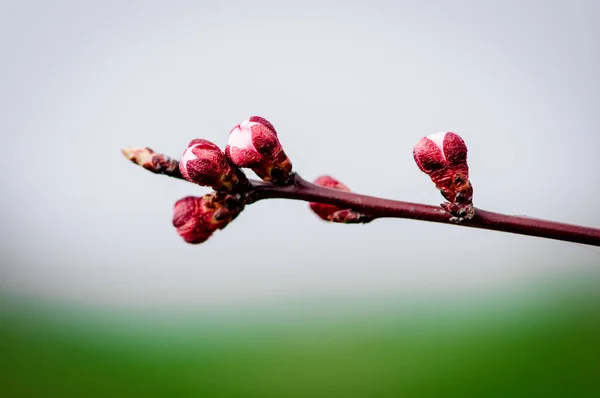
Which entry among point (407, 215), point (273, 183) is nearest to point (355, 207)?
point (407, 215)

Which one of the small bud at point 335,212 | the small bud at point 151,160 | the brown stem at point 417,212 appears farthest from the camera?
the small bud at point 335,212

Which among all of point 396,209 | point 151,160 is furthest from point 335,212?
point 151,160

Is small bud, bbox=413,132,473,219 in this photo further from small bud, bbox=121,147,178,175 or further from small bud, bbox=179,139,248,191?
small bud, bbox=121,147,178,175

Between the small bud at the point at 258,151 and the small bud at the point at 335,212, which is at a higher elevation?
the small bud at the point at 258,151

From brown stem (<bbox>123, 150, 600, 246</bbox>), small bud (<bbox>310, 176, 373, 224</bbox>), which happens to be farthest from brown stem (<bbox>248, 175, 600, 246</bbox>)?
small bud (<bbox>310, 176, 373, 224</bbox>)

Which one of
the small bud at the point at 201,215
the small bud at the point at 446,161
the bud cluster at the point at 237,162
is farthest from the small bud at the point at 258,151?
the small bud at the point at 446,161

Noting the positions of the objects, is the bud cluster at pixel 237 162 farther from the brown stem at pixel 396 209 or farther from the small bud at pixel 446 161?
the small bud at pixel 446 161

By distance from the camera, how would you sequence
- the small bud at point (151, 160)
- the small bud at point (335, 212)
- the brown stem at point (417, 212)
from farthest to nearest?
the small bud at point (335, 212) < the small bud at point (151, 160) < the brown stem at point (417, 212)
